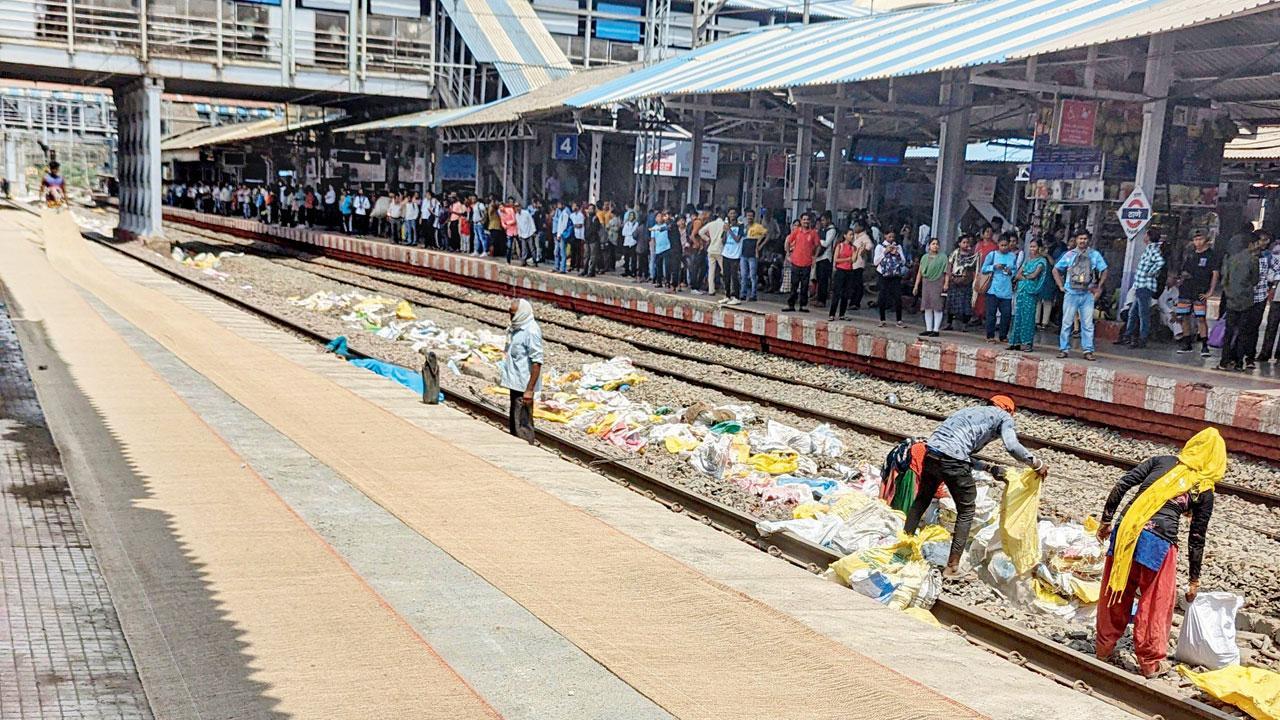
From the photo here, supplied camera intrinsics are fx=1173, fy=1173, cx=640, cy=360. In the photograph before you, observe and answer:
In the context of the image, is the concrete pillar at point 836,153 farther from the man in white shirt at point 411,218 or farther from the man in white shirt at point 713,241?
the man in white shirt at point 411,218

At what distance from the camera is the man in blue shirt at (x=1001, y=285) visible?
15945mm

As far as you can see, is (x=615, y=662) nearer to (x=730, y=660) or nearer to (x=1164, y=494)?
(x=730, y=660)

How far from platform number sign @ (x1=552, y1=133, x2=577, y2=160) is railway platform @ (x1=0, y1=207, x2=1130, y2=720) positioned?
19.0 m

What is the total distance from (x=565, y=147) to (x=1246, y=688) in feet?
84.5

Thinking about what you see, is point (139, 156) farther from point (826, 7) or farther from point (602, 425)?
point (602, 425)

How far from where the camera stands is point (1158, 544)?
6.77m

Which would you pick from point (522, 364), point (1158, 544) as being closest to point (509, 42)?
point (522, 364)

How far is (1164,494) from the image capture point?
677cm

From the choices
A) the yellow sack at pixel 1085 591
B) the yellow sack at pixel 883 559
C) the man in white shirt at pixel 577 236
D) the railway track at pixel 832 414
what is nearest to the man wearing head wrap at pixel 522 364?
the railway track at pixel 832 414

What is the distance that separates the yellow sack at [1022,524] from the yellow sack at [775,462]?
340 centimetres

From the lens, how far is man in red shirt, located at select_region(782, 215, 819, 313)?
19.5 meters

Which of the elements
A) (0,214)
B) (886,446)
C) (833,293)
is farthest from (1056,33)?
(0,214)

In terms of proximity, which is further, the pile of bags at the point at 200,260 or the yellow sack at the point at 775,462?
the pile of bags at the point at 200,260

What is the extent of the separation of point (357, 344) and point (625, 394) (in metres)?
5.30
